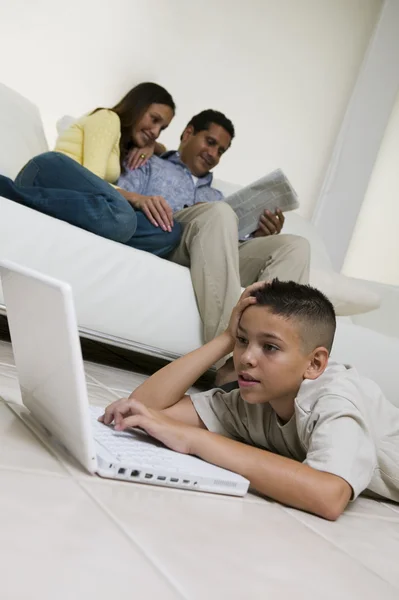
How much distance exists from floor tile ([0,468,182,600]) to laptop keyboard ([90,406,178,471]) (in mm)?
145

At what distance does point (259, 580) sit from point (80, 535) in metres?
0.16

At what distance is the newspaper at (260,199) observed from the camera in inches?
71.6

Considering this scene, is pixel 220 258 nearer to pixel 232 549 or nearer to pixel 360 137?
pixel 232 549

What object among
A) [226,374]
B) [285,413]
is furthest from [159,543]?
[226,374]

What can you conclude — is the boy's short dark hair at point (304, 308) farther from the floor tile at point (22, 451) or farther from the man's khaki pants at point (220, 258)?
the man's khaki pants at point (220, 258)

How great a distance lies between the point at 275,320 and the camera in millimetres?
1001

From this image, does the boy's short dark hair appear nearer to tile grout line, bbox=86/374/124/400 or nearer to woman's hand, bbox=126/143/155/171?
tile grout line, bbox=86/374/124/400

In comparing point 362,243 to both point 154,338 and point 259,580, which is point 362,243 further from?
point 259,580

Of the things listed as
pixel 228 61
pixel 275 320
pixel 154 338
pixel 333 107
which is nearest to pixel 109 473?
pixel 275 320

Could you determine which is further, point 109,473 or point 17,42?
point 17,42

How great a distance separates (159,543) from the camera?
1.83 feet

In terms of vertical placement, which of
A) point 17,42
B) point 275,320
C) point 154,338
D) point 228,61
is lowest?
point 154,338

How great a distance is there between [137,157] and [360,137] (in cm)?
190

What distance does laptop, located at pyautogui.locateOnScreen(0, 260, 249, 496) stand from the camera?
687 mm
